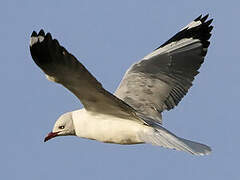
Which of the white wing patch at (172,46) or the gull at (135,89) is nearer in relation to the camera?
the gull at (135,89)

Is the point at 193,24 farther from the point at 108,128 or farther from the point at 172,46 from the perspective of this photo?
the point at 108,128

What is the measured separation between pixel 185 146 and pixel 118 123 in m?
0.95

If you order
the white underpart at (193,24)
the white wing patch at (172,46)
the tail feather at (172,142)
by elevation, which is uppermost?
the white underpart at (193,24)

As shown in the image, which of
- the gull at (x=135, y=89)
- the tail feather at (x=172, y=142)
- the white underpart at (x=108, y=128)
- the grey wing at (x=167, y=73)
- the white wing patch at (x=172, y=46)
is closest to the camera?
the gull at (x=135, y=89)

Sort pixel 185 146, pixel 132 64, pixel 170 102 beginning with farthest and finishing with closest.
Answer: pixel 132 64 < pixel 170 102 < pixel 185 146

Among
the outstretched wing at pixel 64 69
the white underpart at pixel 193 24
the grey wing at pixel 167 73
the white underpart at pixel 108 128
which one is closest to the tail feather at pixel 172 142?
the white underpart at pixel 108 128

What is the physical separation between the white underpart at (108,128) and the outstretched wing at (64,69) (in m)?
0.37

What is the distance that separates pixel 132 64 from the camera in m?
10.5

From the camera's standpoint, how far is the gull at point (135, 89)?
745 centimetres

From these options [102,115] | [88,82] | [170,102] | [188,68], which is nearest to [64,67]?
[88,82]

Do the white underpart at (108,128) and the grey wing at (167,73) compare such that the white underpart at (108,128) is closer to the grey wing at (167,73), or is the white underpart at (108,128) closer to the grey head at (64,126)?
the grey head at (64,126)

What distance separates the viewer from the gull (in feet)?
24.4

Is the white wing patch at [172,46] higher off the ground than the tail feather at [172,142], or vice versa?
the white wing patch at [172,46]

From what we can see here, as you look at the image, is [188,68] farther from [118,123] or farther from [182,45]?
[118,123]
